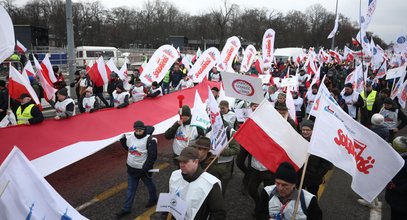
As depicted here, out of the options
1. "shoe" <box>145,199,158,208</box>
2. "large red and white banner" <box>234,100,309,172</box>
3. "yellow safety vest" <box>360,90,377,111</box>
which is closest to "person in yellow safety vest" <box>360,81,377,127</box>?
"yellow safety vest" <box>360,90,377,111</box>

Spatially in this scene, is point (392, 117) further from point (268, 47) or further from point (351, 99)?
point (268, 47)

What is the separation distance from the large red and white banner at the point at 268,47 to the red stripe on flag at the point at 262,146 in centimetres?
1077

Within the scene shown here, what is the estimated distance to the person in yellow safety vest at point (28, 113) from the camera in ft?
18.7

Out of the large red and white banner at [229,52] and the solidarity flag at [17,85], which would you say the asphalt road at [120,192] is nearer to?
the solidarity flag at [17,85]

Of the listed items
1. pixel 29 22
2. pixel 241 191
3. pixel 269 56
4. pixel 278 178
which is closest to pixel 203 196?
pixel 278 178

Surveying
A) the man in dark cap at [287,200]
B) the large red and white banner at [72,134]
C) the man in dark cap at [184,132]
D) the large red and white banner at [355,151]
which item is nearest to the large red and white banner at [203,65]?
the large red and white banner at [72,134]

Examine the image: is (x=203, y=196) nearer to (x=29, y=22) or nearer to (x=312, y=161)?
(x=312, y=161)

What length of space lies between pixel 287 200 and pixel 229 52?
10.5 meters

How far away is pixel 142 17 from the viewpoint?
7656 cm

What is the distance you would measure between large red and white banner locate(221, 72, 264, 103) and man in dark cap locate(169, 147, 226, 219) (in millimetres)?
2763

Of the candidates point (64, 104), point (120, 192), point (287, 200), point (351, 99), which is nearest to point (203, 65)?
point (351, 99)

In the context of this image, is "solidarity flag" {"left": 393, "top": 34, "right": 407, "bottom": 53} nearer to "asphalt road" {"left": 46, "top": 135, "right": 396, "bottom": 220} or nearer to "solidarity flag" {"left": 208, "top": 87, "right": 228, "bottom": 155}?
"asphalt road" {"left": 46, "top": 135, "right": 396, "bottom": 220}

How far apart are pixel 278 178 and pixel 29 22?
6908 centimetres

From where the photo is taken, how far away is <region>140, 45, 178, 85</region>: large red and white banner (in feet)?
31.8
